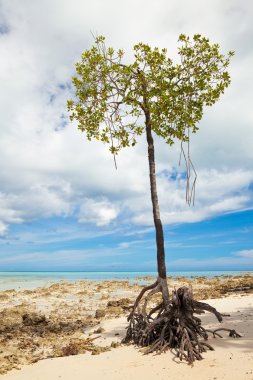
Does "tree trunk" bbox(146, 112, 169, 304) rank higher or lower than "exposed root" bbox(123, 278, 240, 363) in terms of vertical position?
higher

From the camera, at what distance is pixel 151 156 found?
12469mm

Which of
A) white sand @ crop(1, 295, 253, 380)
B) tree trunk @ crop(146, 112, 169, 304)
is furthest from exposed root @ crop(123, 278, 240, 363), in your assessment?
tree trunk @ crop(146, 112, 169, 304)

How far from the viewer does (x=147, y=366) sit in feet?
28.2

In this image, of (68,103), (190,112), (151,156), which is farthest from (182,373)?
(68,103)

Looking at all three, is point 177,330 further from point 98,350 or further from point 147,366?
point 98,350

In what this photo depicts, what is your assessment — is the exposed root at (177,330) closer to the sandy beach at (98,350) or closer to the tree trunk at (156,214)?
the sandy beach at (98,350)

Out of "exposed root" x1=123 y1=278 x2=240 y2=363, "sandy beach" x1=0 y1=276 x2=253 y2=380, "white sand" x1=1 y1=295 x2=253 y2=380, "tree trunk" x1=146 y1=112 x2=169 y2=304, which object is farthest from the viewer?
"tree trunk" x1=146 y1=112 x2=169 y2=304

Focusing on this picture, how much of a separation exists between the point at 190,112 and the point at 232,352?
778cm

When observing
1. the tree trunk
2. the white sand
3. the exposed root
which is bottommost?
the white sand

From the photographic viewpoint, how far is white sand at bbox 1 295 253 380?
800 cm

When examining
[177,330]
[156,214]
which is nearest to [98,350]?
[177,330]

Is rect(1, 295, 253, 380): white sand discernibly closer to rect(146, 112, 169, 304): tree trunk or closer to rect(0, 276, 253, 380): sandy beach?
rect(0, 276, 253, 380): sandy beach

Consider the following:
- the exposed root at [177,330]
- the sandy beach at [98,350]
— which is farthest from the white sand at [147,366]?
the exposed root at [177,330]

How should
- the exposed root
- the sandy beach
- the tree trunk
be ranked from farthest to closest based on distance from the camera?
the tree trunk
the exposed root
the sandy beach
